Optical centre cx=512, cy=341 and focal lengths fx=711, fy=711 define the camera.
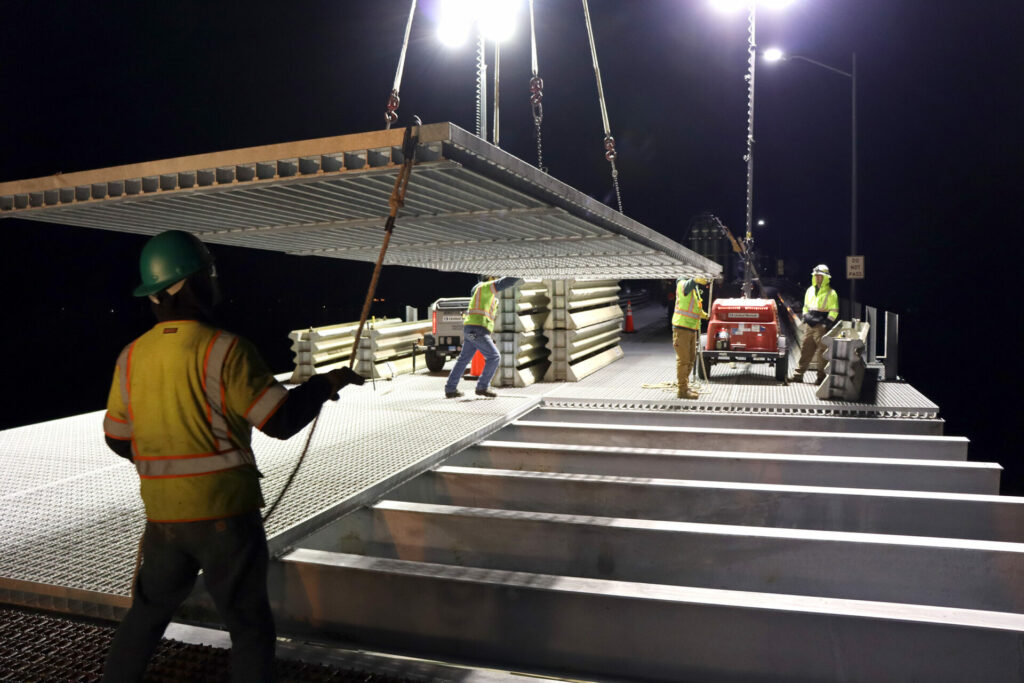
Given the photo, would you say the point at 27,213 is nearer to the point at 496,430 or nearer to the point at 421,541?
the point at 421,541

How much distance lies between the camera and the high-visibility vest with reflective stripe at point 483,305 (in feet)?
33.4

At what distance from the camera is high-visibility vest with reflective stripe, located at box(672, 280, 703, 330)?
10.5 metres

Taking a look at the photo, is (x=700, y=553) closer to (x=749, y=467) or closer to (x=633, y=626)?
(x=633, y=626)

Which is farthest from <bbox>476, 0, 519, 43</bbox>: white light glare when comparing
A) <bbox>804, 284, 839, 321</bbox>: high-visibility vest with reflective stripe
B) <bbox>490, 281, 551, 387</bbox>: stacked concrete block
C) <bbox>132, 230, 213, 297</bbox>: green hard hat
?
<bbox>132, 230, 213, 297</bbox>: green hard hat

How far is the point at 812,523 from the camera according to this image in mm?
6453

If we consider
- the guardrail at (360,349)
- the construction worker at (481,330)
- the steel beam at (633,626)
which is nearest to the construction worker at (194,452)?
the steel beam at (633,626)

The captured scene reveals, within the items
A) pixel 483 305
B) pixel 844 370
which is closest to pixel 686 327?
pixel 844 370

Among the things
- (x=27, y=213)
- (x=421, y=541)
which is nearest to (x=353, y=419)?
(x=421, y=541)

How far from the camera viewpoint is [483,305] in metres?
10.2

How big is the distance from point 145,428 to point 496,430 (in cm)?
608

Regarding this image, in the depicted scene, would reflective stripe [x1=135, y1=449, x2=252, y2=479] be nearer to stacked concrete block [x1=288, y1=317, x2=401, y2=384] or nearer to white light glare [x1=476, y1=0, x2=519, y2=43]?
white light glare [x1=476, y1=0, x2=519, y2=43]

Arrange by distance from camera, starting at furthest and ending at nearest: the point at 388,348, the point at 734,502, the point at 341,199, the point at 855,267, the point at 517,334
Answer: the point at 855,267 < the point at 388,348 < the point at 517,334 < the point at 734,502 < the point at 341,199

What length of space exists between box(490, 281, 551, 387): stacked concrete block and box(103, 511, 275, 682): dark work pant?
346 inches

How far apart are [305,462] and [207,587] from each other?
4048 mm
